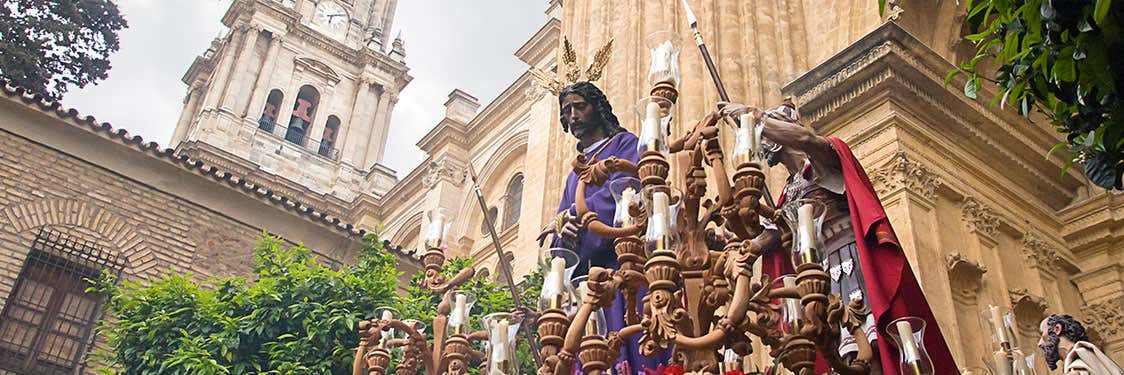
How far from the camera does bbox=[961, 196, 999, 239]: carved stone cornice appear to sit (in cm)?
834

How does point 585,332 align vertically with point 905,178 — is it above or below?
below

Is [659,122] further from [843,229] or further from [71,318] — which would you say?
[71,318]

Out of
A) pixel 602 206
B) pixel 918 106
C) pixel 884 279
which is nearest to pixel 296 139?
pixel 918 106

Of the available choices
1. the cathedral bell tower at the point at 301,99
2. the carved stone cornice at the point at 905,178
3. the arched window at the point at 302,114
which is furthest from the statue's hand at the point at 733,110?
the arched window at the point at 302,114

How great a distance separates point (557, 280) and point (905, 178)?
191 inches

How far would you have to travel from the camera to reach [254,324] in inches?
314

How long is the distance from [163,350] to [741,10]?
6.38 metres

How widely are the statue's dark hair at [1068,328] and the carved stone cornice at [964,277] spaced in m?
2.72

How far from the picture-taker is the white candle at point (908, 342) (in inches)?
135

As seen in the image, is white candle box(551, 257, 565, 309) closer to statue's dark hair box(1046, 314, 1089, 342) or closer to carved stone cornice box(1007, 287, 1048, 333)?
statue's dark hair box(1046, 314, 1089, 342)

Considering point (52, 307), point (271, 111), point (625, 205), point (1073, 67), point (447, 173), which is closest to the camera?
point (1073, 67)

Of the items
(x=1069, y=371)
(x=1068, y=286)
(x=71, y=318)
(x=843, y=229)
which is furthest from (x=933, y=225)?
(x=71, y=318)

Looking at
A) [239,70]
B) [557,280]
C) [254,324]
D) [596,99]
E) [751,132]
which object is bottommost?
[557,280]

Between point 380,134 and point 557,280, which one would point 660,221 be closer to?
point 557,280
